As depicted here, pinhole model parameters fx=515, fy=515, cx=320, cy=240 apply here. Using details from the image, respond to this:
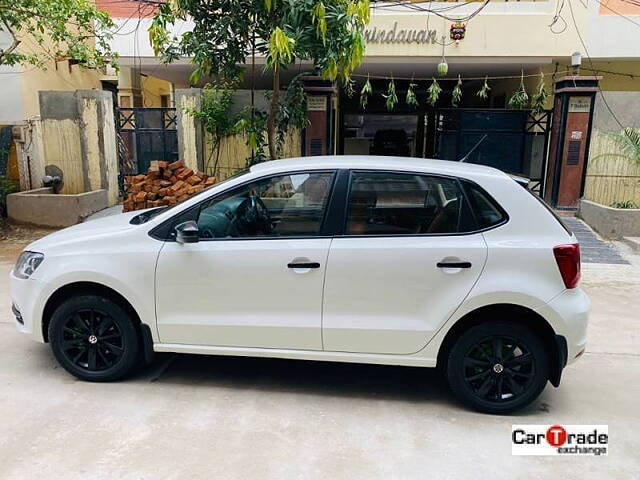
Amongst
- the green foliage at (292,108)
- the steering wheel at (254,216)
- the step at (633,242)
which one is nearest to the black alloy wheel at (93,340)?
the steering wheel at (254,216)

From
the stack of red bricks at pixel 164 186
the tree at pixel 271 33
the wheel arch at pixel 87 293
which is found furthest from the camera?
the stack of red bricks at pixel 164 186

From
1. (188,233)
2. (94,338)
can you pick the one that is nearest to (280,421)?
(188,233)

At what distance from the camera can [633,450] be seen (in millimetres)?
3197

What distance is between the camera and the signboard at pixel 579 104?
10.1 metres

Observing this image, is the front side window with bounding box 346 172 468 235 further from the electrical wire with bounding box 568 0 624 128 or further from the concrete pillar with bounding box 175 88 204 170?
the electrical wire with bounding box 568 0 624 128

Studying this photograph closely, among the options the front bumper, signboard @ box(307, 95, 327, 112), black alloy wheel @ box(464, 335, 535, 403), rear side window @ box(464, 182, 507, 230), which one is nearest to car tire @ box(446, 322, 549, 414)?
black alloy wheel @ box(464, 335, 535, 403)

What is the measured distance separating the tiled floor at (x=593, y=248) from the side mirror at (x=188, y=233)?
6143 mm

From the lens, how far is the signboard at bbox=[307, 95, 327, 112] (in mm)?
10310

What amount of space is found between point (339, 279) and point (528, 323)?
4.32 feet

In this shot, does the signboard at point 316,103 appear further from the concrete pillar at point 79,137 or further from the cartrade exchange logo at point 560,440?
the cartrade exchange logo at point 560,440

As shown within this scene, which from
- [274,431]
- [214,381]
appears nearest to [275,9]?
[214,381]

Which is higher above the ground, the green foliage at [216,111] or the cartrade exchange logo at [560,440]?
the green foliage at [216,111]

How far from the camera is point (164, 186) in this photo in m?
8.99

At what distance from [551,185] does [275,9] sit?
22.9ft
